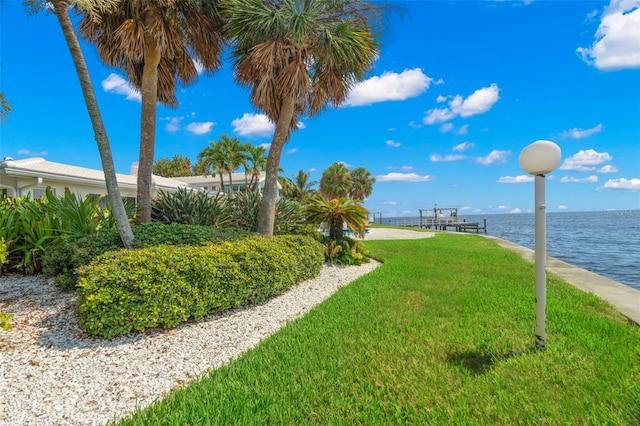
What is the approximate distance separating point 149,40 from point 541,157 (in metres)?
8.25

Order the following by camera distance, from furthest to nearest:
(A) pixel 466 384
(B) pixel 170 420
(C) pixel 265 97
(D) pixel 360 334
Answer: (C) pixel 265 97, (D) pixel 360 334, (A) pixel 466 384, (B) pixel 170 420

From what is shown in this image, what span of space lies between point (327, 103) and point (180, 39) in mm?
4111

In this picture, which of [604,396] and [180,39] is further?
[180,39]

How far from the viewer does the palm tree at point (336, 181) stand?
42906 millimetres

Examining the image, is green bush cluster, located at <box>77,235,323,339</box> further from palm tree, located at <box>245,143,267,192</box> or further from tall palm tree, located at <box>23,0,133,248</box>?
palm tree, located at <box>245,143,267,192</box>

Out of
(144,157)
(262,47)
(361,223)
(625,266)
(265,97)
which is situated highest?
(262,47)

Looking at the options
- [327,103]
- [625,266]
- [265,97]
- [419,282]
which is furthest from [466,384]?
[625,266]

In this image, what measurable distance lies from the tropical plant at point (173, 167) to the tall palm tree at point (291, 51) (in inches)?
1495

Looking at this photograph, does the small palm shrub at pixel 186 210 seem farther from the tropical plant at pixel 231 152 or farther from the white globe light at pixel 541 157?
the tropical plant at pixel 231 152

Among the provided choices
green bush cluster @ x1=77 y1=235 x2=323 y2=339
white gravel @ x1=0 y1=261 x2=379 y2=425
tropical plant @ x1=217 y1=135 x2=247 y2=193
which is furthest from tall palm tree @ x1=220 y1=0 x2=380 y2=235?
tropical plant @ x1=217 y1=135 x2=247 y2=193

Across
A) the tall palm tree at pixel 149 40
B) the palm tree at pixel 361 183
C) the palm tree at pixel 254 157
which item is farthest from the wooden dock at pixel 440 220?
the tall palm tree at pixel 149 40

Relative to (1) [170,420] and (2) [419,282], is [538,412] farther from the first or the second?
(2) [419,282]

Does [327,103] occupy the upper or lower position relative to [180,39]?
lower

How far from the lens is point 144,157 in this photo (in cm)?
773
